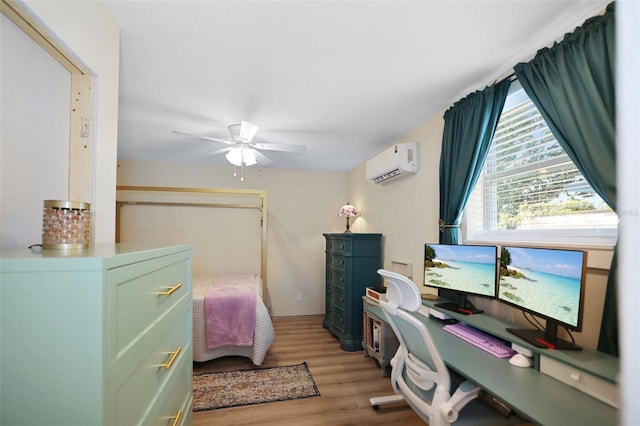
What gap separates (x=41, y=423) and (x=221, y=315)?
233cm

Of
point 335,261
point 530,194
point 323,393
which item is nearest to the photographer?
point 530,194

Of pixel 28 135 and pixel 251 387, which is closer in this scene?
pixel 28 135

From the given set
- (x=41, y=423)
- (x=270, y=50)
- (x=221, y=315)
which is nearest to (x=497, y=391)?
(x=41, y=423)

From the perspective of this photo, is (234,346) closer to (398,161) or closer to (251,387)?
(251,387)

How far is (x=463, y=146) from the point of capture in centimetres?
215

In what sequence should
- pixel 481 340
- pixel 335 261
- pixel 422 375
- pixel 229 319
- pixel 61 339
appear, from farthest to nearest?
pixel 335 261 < pixel 229 319 < pixel 481 340 < pixel 422 375 < pixel 61 339

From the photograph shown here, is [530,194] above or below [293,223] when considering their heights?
above

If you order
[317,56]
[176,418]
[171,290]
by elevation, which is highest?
[317,56]

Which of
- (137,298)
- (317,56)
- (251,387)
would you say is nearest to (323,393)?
(251,387)

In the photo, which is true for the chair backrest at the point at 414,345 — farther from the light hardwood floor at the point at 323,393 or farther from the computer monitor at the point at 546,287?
the light hardwood floor at the point at 323,393

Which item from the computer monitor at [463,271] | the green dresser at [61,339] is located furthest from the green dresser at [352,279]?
the green dresser at [61,339]

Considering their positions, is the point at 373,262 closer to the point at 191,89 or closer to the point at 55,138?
the point at 191,89

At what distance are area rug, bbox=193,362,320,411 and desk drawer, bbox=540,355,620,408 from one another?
1.68m

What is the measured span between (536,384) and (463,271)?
0.83 m
